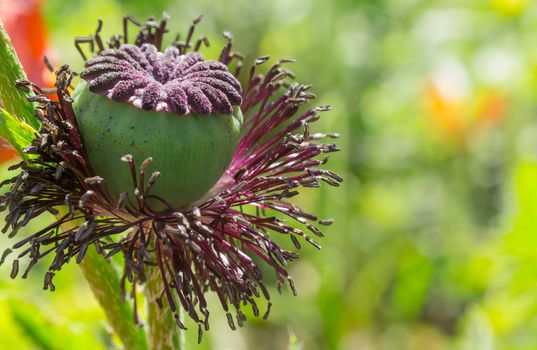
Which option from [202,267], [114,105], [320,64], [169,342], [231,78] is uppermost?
[320,64]

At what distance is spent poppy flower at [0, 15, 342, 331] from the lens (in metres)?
1.14

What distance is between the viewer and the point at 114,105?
115 centimetres

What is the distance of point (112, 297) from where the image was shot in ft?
4.45

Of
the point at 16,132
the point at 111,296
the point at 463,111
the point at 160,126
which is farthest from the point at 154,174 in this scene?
the point at 463,111

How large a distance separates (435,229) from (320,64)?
84cm

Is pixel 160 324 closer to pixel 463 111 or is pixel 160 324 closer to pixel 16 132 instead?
pixel 16 132

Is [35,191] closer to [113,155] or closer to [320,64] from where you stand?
[113,155]

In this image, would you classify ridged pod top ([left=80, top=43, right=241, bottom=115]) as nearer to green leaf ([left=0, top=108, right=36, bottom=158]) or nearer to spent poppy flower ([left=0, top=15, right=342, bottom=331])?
spent poppy flower ([left=0, top=15, right=342, bottom=331])

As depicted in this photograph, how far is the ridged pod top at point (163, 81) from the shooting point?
44.6 inches

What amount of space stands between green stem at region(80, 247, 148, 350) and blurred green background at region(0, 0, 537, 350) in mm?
903

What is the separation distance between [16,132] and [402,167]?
2713 mm

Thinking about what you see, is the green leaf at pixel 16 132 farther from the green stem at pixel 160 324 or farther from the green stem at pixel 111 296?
the green stem at pixel 160 324

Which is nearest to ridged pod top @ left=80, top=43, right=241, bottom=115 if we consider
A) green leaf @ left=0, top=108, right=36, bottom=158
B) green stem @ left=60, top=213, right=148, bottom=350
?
green leaf @ left=0, top=108, right=36, bottom=158

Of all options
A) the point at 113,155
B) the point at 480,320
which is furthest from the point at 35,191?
the point at 480,320
